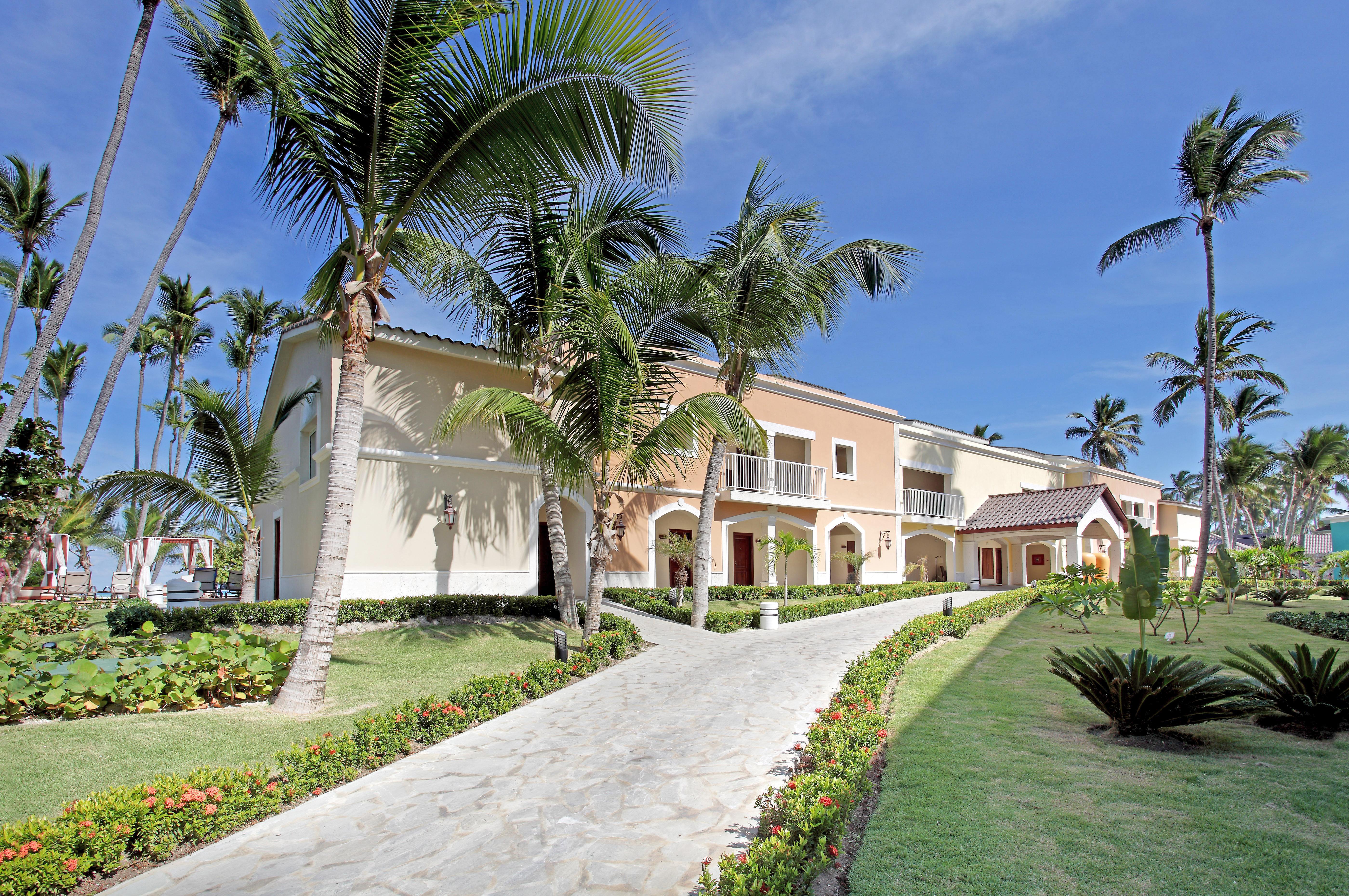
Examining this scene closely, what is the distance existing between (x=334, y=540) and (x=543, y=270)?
21.2ft

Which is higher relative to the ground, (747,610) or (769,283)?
(769,283)

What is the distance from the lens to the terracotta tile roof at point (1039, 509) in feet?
75.8

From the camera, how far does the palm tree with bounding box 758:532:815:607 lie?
15930mm

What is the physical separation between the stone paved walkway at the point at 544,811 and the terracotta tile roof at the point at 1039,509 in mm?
18941

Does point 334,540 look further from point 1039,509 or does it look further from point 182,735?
point 1039,509

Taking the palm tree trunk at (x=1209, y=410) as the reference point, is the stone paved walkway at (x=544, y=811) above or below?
below

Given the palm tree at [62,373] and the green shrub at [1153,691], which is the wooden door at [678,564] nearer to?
the green shrub at [1153,691]

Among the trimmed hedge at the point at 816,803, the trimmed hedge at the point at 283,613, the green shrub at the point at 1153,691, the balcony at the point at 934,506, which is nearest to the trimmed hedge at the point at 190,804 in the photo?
the trimmed hedge at the point at 816,803

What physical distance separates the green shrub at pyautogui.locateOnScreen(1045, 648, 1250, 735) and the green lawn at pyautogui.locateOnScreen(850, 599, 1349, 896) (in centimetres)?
28

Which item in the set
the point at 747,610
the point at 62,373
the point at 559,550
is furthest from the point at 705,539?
the point at 62,373

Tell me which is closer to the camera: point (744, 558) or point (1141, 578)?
point (1141, 578)

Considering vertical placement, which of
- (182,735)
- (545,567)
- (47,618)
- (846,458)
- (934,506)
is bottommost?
(182,735)

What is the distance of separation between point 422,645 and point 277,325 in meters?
23.3

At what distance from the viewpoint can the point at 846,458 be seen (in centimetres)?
2325
